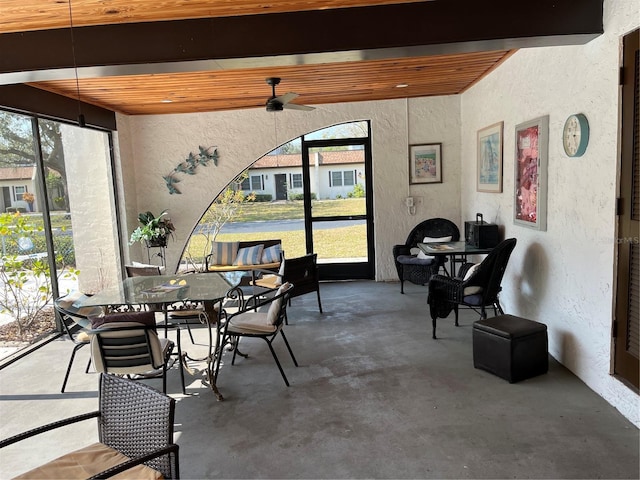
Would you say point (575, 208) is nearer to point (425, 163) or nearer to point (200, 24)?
point (200, 24)

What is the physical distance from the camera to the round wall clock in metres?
3.14

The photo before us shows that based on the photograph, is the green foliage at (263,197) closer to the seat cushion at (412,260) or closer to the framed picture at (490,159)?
the seat cushion at (412,260)

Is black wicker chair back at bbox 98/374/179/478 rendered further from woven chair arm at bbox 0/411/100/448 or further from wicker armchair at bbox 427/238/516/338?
wicker armchair at bbox 427/238/516/338

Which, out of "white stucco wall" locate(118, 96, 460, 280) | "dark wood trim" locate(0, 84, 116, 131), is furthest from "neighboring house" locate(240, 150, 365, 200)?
"dark wood trim" locate(0, 84, 116, 131)

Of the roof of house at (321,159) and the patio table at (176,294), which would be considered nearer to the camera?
the patio table at (176,294)

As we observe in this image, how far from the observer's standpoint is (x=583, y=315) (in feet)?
10.8

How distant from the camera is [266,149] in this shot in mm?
6648

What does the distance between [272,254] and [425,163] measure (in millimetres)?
2556

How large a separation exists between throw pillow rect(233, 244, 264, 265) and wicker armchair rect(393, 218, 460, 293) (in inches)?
73.6

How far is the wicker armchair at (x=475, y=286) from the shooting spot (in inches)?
163

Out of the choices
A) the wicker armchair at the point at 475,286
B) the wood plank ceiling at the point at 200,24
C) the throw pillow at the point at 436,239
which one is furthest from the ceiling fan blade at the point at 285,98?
the throw pillow at the point at 436,239

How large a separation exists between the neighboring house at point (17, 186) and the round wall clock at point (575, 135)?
490 centimetres

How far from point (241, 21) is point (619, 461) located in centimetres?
336

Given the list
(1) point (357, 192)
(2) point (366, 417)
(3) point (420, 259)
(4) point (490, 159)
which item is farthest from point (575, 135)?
(1) point (357, 192)
